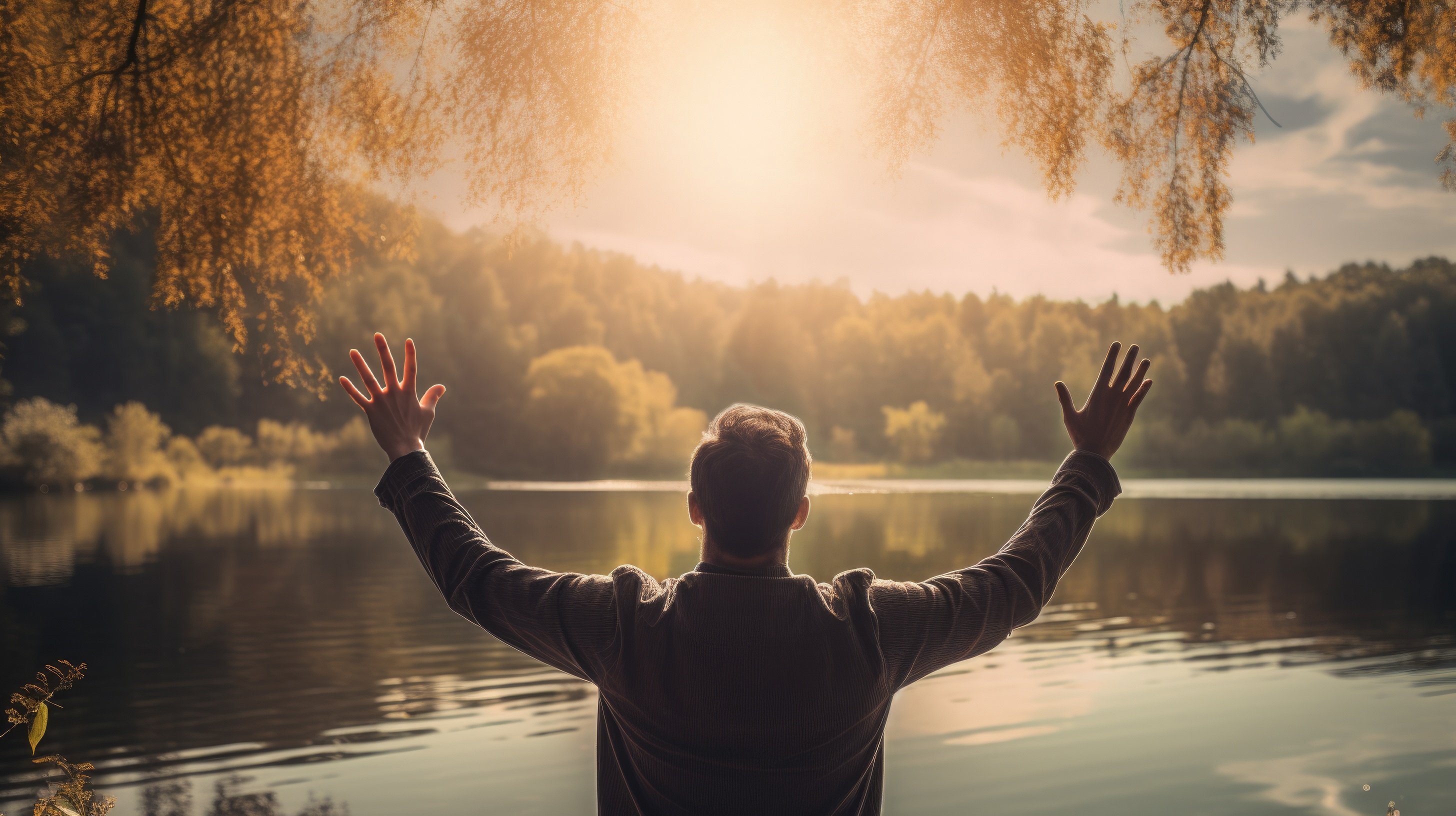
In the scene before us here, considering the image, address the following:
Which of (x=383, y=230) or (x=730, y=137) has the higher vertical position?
(x=730, y=137)

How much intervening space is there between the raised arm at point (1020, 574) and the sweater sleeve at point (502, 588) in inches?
16.7

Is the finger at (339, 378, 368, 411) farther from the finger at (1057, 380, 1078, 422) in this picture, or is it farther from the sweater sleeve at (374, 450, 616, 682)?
the finger at (1057, 380, 1078, 422)

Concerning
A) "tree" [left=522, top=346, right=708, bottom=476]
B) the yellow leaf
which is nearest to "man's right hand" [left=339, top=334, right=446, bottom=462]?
the yellow leaf

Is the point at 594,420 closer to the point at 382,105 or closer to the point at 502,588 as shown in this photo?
the point at 382,105

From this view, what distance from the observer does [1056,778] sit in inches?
368

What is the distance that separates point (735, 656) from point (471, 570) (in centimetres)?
44

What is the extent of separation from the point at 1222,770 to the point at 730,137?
27.8ft

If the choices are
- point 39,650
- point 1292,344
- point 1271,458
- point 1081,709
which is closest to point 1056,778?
point 1081,709

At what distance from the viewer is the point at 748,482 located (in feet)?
4.58

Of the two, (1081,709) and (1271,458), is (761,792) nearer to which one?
(1081,709)

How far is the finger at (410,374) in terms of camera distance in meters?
1.71

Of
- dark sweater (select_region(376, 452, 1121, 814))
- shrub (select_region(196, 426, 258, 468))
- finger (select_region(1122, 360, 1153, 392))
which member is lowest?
shrub (select_region(196, 426, 258, 468))

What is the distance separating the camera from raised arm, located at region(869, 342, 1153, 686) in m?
1.45

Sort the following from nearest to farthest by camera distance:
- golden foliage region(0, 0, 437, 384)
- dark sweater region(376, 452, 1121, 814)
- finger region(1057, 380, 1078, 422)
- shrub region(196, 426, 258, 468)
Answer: dark sweater region(376, 452, 1121, 814), finger region(1057, 380, 1078, 422), golden foliage region(0, 0, 437, 384), shrub region(196, 426, 258, 468)
